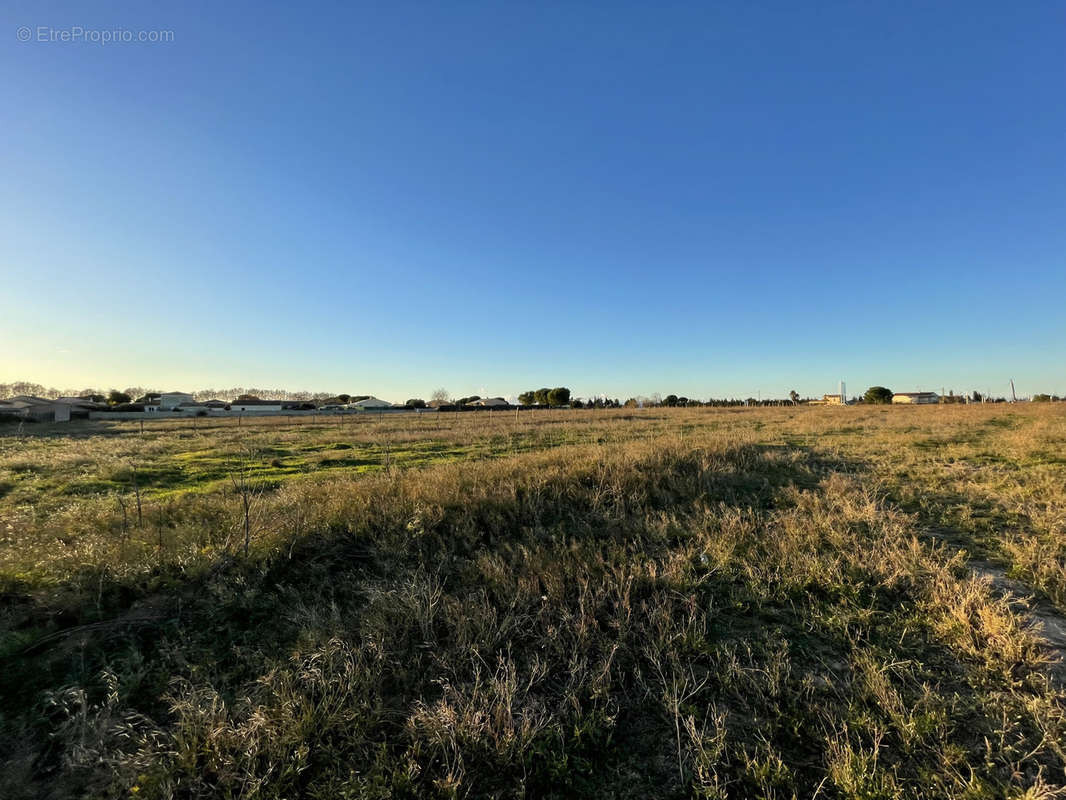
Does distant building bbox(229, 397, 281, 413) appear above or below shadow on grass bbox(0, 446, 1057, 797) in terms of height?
above

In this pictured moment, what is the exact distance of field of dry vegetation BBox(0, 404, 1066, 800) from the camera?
3045mm

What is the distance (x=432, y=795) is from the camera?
2.92 meters

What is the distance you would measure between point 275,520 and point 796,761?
6.86m

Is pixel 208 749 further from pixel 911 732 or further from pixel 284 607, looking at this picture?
pixel 911 732

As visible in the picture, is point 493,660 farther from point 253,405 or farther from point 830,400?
point 253,405

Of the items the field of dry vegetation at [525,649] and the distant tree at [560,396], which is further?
the distant tree at [560,396]

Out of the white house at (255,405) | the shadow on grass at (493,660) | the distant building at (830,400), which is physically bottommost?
the shadow on grass at (493,660)

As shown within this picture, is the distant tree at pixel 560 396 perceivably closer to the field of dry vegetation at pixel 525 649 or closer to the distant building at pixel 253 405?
the distant building at pixel 253 405

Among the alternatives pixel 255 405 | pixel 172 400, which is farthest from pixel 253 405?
pixel 172 400

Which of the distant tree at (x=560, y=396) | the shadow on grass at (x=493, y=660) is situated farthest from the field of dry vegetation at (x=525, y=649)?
the distant tree at (x=560, y=396)

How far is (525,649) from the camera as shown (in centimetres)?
429

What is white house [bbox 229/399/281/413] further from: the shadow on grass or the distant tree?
the shadow on grass

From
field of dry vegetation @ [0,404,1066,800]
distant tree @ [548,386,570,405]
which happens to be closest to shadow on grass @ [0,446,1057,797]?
field of dry vegetation @ [0,404,1066,800]

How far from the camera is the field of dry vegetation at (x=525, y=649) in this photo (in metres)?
3.04
